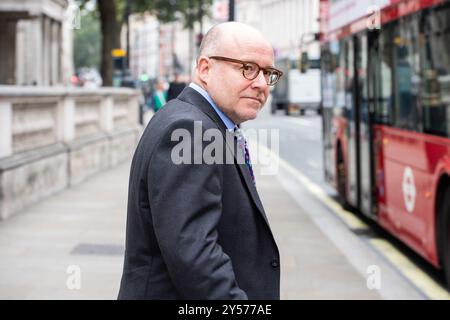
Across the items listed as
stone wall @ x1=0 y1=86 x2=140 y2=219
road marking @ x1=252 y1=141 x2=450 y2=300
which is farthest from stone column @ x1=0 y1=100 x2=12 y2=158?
road marking @ x1=252 y1=141 x2=450 y2=300

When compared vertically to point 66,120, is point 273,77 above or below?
below

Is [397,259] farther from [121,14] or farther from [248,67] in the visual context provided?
[121,14]

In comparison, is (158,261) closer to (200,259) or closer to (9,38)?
(200,259)

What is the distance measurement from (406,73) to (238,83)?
6903 mm

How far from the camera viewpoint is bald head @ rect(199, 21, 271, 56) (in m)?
2.93

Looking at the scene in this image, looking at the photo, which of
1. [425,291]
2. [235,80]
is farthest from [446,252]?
[235,80]

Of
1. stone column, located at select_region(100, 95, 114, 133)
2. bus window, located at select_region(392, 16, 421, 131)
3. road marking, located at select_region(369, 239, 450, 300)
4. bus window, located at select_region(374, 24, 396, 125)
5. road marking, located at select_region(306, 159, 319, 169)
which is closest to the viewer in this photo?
road marking, located at select_region(369, 239, 450, 300)

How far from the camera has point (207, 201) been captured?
2.71 m

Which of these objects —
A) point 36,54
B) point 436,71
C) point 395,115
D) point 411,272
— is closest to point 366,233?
point 395,115

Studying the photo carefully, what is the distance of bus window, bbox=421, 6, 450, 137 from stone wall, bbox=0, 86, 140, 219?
198 inches

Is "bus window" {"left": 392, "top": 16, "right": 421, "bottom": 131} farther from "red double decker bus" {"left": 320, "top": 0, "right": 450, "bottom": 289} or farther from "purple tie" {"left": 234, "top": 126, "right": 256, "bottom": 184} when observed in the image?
"purple tie" {"left": 234, "top": 126, "right": 256, "bottom": 184}

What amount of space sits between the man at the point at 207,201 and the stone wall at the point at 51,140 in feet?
29.4

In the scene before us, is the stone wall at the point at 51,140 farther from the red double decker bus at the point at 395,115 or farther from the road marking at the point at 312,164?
the road marking at the point at 312,164

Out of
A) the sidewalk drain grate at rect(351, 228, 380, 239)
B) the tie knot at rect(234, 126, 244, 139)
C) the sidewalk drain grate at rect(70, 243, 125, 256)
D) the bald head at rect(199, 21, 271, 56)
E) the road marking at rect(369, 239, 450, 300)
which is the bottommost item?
the road marking at rect(369, 239, 450, 300)
